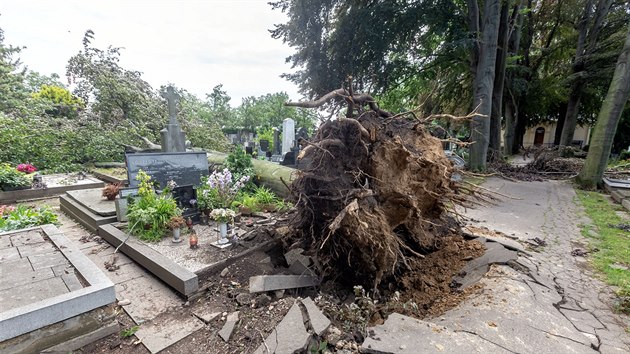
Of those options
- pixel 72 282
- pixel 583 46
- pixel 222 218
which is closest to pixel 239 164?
pixel 222 218

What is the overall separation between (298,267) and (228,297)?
822mm

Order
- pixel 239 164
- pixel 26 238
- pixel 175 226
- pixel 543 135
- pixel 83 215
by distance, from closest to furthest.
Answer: pixel 26 238, pixel 175 226, pixel 83 215, pixel 239 164, pixel 543 135

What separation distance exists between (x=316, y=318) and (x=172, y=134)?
22.4ft

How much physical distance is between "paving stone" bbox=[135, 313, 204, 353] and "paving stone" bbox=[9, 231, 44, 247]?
2.19 meters

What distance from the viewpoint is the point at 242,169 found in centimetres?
659

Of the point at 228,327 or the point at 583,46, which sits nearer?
the point at 228,327

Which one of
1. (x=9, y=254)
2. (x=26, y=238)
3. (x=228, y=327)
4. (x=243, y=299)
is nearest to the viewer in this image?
(x=228, y=327)

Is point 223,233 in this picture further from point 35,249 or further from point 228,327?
point 35,249

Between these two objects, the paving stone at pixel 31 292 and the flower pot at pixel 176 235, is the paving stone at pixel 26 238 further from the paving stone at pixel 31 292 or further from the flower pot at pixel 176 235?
the flower pot at pixel 176 235

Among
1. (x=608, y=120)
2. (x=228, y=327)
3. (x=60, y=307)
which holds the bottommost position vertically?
(x=228, y=327)

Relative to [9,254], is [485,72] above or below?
above

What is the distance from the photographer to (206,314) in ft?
8.79

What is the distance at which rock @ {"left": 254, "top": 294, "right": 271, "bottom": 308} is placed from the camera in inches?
107

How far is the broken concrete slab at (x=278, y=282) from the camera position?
2.84 metres
